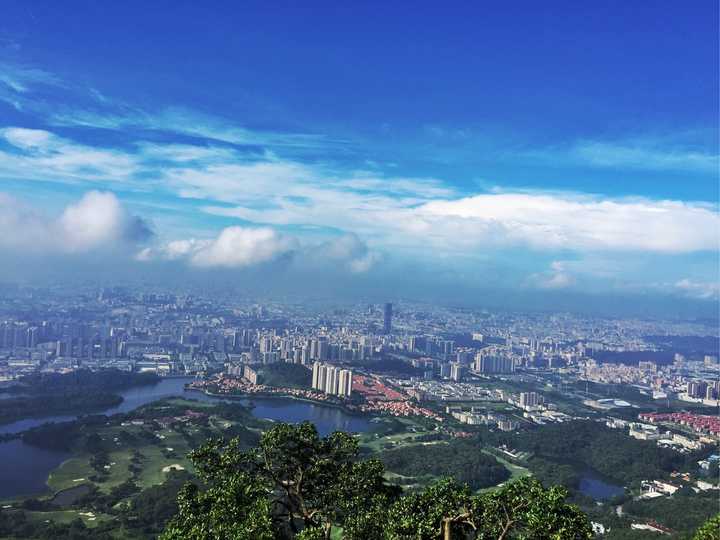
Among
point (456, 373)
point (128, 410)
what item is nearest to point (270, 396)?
point (128, 410)

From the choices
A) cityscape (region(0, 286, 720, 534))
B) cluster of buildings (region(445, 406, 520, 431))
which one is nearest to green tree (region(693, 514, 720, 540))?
cityscape (region(0, 286, 720, 534))

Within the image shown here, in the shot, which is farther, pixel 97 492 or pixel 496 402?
pixel 496 402

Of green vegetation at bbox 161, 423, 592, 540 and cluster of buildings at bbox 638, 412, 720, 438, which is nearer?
green vegetation at bbox 161, 423, 592, 540

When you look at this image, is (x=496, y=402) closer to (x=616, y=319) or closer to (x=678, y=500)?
(x=678, y=500)

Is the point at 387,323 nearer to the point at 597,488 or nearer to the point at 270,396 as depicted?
the point at 270,396

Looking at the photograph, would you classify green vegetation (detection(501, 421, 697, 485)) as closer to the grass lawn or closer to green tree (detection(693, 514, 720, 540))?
the grass lawn

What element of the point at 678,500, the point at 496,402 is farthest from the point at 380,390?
the point at 678,500

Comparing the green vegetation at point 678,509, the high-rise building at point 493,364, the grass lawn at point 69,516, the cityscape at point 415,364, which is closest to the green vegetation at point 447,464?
the cityscape at point 415,364
